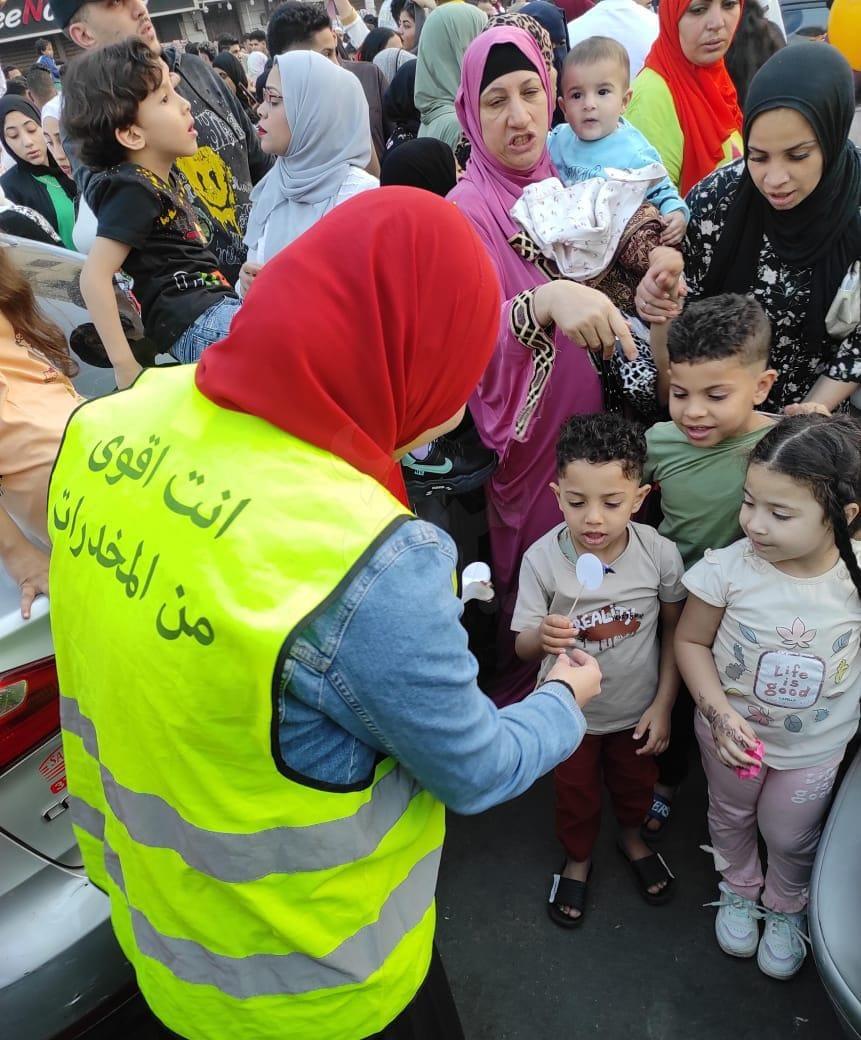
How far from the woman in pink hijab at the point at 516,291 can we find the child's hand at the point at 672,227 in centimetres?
34

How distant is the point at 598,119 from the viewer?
259 cm

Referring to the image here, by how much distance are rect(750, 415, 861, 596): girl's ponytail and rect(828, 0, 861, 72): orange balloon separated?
145 inches

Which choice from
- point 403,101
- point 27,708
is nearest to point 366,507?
point 27,708

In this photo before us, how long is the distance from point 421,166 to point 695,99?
1.08m

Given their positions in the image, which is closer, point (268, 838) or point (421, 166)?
point (268, 838)

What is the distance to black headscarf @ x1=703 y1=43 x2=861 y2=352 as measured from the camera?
1.79 metres

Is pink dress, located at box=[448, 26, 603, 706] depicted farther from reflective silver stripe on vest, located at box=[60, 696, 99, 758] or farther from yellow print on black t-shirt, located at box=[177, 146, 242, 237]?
yellow print on black t-shirt, located at box=[177, 146, 242, 237]

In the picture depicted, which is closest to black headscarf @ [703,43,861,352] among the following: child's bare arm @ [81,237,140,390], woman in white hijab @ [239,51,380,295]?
woman in white hijab @ [239,51,380,295]

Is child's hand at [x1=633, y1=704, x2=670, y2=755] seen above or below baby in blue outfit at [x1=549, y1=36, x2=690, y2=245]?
below

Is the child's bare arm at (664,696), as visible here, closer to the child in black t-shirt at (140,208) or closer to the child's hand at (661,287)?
the child's hand at (661,287)

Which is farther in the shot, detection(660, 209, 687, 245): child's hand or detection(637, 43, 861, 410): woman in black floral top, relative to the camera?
detection(660, 209, 687, 245): child's hand

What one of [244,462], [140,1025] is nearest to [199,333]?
[244,462]

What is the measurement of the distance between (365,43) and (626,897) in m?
6.77

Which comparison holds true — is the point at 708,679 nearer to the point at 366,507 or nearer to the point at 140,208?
the point at 366,507
